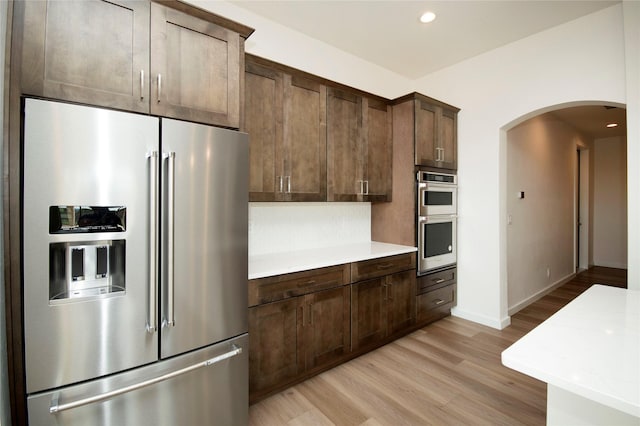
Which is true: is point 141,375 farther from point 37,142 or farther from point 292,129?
point 292,129

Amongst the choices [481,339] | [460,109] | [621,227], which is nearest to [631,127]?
[460,109]

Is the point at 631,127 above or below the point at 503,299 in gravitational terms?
above

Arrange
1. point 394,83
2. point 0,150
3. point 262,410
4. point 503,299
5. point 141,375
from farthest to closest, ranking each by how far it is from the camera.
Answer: point 394,83, point 503,299, point 262,410, point 141,375, point 0,150

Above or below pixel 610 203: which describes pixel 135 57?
above

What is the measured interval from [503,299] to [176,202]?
345 centimetres

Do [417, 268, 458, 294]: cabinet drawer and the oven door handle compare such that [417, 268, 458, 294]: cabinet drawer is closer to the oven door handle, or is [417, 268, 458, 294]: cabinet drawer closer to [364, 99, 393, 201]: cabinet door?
the oven door handle

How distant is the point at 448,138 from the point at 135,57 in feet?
10.2

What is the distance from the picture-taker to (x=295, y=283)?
2209 millimetres

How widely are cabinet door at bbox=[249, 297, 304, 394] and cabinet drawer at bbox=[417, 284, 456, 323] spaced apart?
5.12 feet

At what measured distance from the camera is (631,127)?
7.36ft

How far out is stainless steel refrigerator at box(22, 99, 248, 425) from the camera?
1230 millimetres

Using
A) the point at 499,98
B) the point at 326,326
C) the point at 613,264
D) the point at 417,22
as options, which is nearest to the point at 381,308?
the point at 326,326

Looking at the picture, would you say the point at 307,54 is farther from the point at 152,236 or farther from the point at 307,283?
the point at 152,236

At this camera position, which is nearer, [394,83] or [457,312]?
[457,312]
